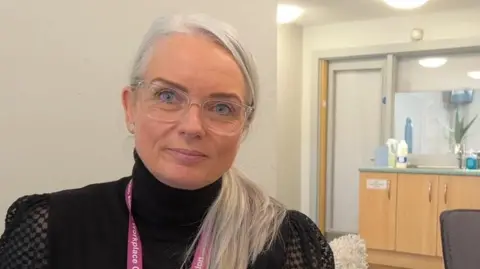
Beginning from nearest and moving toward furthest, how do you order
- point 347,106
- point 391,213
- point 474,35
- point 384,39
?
point 391,213, point 474,35, point 384,39, point 347,106

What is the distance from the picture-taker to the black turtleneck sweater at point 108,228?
936mm

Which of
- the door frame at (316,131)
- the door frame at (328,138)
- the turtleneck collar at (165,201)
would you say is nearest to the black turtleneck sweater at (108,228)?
the turtleneck collar at (165,201)

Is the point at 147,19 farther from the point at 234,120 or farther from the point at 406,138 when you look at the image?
the point at 406,138

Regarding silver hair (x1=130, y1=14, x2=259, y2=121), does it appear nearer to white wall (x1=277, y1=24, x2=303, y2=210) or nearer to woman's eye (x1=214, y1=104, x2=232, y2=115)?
woman's eye (x1=214, y1=104, x2=232, y2=115)

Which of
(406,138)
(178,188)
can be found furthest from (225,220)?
(406,138)

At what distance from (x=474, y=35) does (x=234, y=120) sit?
14.6 ft

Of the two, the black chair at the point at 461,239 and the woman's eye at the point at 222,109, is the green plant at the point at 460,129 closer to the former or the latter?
the black chair at the point at 461,239

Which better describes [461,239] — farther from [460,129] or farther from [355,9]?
[355,9]

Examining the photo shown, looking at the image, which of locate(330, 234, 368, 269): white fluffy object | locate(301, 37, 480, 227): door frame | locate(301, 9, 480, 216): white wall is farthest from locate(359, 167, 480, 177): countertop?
locate(330, 234, 368, 269): white fluffy object

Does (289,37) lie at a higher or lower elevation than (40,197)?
higher

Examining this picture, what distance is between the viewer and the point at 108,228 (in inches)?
38.8

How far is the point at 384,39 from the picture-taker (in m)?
5.18

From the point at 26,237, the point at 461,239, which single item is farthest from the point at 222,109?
the point at 461,239

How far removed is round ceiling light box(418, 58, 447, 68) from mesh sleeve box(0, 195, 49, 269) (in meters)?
4.70
